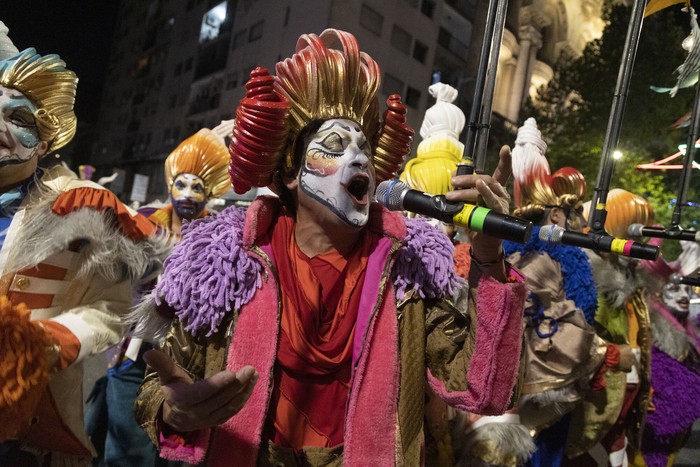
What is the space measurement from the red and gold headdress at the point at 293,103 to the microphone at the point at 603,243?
68 centimetres

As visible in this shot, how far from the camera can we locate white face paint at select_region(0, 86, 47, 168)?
199cm

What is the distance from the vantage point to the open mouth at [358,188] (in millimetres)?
1657

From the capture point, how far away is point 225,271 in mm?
1579

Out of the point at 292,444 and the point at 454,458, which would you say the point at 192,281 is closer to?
the point at 292,444

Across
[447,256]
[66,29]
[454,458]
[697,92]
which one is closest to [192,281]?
[447,256]

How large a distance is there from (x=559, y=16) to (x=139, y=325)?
38.0 feet

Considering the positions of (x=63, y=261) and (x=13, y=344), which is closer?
(x=13, y=344)

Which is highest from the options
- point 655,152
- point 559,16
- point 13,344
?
point 559,16

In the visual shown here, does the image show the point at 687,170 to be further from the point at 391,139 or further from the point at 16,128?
the point at 16,128

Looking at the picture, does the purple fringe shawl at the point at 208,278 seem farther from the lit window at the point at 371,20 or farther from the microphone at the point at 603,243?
the lit window at the point at 371,20

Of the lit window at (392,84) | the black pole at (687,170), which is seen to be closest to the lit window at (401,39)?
the lit window at (392,84)

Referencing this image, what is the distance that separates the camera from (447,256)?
1.72m

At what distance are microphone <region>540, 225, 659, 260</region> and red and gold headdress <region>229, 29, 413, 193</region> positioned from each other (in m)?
0.68

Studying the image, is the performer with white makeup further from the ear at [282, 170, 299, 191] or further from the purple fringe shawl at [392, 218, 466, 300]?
the purple fringe shawl at [392, 218, 466, 300]
